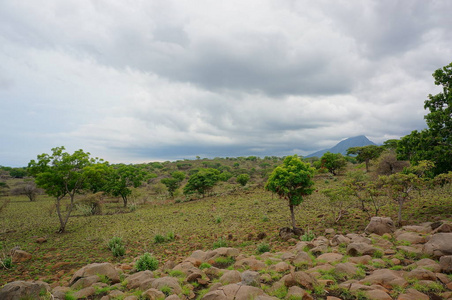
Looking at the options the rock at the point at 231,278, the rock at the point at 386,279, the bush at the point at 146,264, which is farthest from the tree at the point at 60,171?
the rock at the point at 386,279

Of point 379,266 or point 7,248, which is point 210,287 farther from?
point 7,248

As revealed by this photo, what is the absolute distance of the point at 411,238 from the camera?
10633 millimetres

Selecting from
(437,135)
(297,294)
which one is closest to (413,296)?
(297,294)

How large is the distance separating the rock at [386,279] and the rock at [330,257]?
1.79 m

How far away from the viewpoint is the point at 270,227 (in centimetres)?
1800

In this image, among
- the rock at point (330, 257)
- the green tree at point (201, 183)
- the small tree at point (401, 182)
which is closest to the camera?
the rock at point (330, 257)

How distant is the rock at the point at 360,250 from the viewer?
9416mm

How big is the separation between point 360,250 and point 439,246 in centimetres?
267

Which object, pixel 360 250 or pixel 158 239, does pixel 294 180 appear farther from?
pixel 158 239

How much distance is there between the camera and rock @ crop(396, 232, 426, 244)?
33.8 ft

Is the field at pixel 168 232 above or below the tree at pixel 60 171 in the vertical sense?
below

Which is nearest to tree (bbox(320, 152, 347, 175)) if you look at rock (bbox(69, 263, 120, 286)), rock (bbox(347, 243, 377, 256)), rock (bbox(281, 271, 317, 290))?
rock (bbox(347, 243, 377, 256))

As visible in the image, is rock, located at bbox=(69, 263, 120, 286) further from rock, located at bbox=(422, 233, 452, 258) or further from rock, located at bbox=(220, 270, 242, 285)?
rock, located at bbox=(422, 233, 452, 258)

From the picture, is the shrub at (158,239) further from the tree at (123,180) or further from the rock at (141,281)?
the tree at (123,180)
